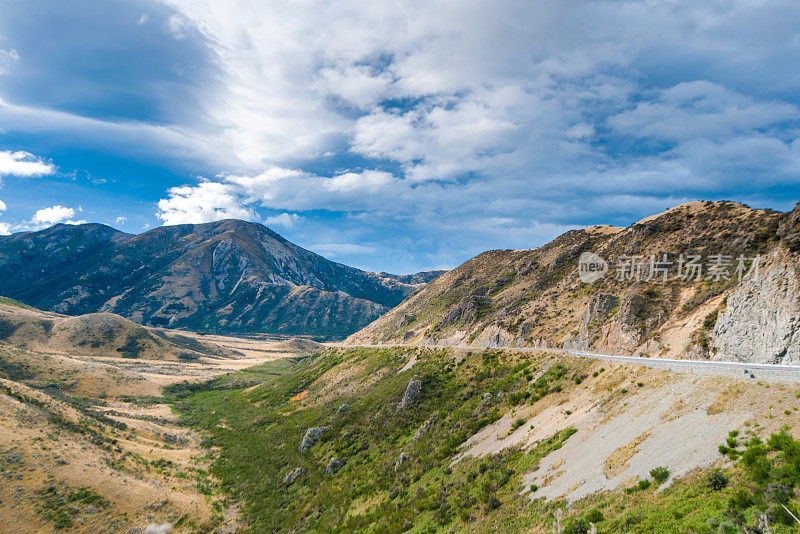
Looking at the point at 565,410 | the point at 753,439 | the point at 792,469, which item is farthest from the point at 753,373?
the point at 565,410

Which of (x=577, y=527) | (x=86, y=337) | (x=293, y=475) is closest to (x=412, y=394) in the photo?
(x=293, y=475)

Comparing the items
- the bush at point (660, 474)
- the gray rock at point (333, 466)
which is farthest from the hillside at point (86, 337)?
the bush at point (660, 474)

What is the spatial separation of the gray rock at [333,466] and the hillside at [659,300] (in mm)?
28624

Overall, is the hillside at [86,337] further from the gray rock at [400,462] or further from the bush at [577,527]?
the bush at [577,527]

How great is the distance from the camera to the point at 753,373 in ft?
60.3

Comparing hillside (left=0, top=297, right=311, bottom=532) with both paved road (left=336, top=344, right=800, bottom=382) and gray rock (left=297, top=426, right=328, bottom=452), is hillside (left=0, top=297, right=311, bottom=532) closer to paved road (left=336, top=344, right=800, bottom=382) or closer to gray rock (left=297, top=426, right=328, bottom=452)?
gray rock (left=297, top=426, right=328, bottom=452)

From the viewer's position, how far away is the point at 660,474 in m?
14.8

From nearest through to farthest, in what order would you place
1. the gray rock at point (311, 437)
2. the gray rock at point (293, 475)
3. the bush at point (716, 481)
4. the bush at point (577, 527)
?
1. the bush at point (716, 481)
2. the bush at point (577, 527)
3. the gray rock at point (293, 475)
4. the gray rock at point (311, 437)

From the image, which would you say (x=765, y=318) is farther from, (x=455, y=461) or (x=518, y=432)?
(x=455, y=461)

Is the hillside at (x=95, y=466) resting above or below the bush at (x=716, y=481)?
below

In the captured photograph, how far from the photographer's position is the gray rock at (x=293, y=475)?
3734 cm

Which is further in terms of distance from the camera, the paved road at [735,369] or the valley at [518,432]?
the paved road at [735,369]

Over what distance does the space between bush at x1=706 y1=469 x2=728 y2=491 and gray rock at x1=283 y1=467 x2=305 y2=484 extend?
3769 cm

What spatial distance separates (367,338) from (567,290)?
73.1 m
